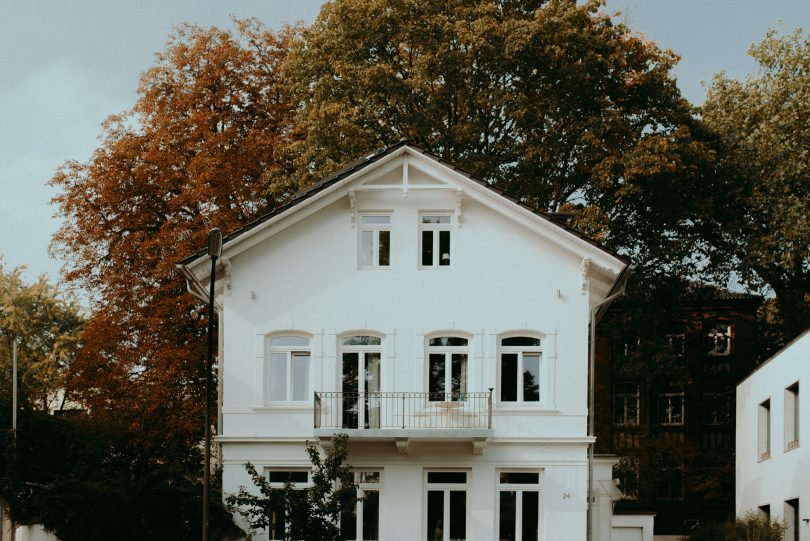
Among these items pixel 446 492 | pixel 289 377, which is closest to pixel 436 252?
pixel 289 377

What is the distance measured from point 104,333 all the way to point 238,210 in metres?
5.66

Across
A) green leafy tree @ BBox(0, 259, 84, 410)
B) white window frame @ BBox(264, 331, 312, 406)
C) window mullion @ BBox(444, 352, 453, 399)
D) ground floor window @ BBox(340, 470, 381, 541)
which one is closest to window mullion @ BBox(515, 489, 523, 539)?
window mullion @ BBox(444, 352, 453, 399)

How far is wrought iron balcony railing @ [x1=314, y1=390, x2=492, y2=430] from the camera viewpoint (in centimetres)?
2788

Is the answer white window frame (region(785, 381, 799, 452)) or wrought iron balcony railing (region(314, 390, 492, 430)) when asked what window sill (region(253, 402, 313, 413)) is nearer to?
wrought iron balcony railing (region(314, 390, 492, 430))

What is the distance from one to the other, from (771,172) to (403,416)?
20051 millimetres

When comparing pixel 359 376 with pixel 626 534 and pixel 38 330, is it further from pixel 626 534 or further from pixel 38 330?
pixel 38 330

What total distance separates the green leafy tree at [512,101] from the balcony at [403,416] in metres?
11.5

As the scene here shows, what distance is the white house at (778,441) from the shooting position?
3144 cm

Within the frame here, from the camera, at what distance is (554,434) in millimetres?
28016

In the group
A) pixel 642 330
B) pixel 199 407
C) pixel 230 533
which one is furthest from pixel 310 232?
pixel 642 330

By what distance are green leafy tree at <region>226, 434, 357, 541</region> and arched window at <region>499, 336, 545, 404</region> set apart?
179 inches

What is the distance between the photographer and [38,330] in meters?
61.5

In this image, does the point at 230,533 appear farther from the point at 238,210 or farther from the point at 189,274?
the point at 238,210

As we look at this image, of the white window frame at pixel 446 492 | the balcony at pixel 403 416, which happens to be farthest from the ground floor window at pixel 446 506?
the balcony at pixel 403 416
